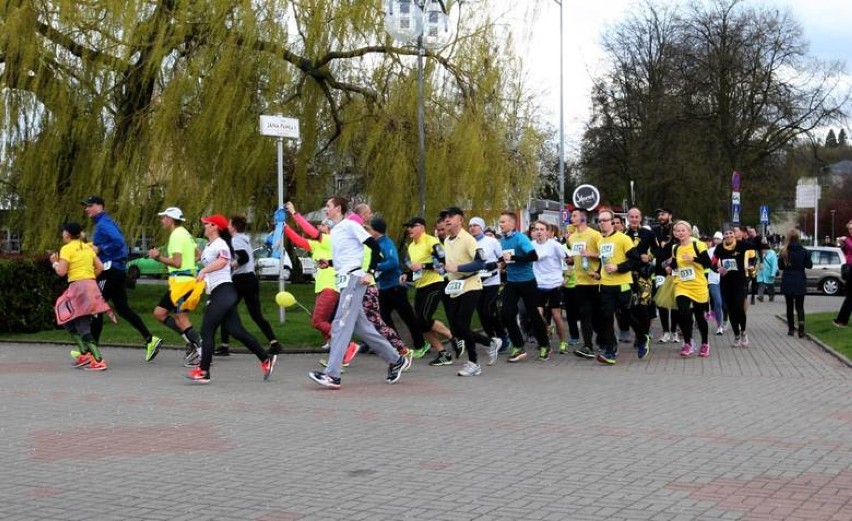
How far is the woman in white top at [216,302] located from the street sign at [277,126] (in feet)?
15.0

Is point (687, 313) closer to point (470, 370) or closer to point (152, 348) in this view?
point (470, 370)

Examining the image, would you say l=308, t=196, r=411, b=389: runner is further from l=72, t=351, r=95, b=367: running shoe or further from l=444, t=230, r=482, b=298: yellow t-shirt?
l=72, t=351, r=95, b=367: running shoe

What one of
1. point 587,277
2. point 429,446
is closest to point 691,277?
point 587,277

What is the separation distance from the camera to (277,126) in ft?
53.9

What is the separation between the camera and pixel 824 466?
7152mm

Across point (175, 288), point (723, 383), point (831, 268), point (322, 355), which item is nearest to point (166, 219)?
point (175, 288)

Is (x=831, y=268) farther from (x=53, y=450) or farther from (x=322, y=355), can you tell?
(x=53, y=450)

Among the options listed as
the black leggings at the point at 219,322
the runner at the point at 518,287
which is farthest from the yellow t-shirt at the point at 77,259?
the runner at the point at 518,287

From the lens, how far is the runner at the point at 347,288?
1098 cm

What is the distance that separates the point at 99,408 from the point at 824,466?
5.88 metres

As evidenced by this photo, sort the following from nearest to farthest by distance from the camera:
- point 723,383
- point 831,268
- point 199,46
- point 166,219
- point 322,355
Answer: point 723,383 → point 166,219 → point 322,355 → point 199,46 → point 831,268

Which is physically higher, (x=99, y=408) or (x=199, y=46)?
(x=199, y=46)

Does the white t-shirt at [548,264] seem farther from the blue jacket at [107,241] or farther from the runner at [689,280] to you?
the blue jacket at [107,241]

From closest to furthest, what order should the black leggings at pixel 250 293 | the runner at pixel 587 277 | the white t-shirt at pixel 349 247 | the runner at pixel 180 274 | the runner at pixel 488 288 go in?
the white t-shirt at pixel 349 247, the runner at pixel 180 274, the runner at pixel 488 288, the runner at pixel 587 277, the black leggings at pixel 250 293
